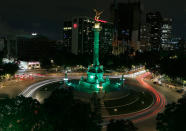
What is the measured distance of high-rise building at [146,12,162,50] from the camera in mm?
175725

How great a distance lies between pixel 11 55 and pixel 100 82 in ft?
275

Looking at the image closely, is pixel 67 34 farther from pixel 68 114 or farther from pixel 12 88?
pixel 68 114

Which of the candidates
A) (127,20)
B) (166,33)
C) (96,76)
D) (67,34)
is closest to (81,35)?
(67,34)

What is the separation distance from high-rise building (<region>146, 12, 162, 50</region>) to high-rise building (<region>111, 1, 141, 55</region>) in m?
40.9

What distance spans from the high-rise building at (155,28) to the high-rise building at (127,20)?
40937 mm

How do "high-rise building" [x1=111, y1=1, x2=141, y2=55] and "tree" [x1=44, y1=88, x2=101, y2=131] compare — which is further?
"high-rise building" [x1=111, y1=1, x2=141, y2=55]

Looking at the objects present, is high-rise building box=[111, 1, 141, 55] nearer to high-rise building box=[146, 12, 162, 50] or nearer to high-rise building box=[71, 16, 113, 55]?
high-rise building box=[71, 16, 113, 55]

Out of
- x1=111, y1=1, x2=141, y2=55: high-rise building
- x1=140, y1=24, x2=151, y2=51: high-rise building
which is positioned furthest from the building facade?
x1=140, y1=24, x2=151, y2=51: high-rise building

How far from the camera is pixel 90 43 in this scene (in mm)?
113000

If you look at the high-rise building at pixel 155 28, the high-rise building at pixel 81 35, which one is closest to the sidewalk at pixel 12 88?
the high-rise building at pixel 81 35

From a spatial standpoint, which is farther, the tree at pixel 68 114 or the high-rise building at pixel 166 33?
the high-rise building at pixel 166 33

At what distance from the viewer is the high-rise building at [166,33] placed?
18288cm

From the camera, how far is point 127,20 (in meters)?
141

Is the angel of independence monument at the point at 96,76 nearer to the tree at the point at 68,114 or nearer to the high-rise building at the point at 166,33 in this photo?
the tree at the point at 68,114
